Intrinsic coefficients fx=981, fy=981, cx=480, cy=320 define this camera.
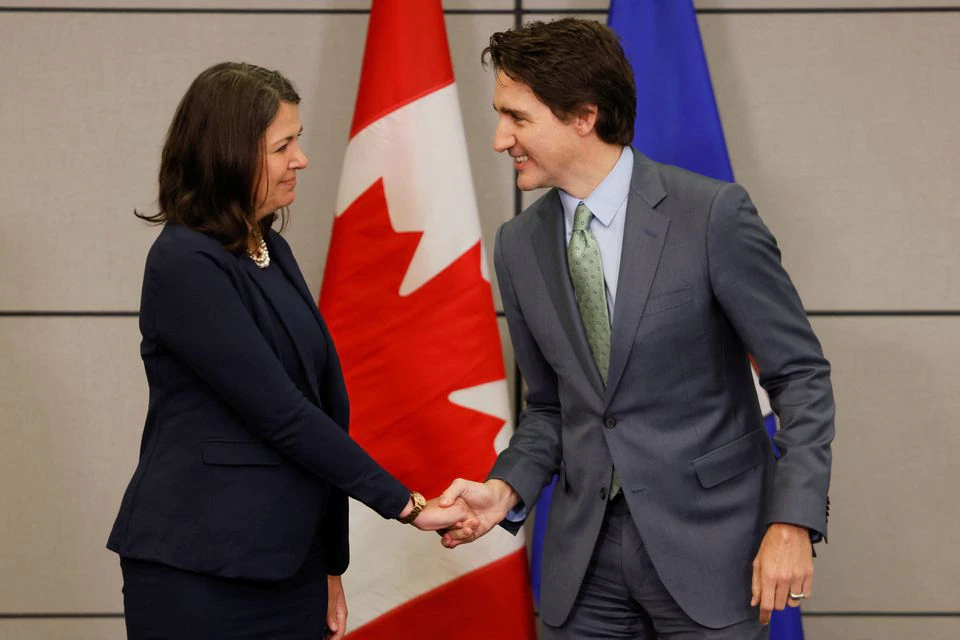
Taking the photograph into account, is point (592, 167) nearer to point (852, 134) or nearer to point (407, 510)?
point (407, 510)

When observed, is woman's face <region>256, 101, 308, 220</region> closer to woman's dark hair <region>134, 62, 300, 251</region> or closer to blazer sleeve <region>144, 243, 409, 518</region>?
woman's dark hair <region>134, 62, 300, 251</region>

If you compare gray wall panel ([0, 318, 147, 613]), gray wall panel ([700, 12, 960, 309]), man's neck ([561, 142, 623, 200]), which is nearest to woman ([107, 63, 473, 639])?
man's neck ([561, 142, 623, 200])

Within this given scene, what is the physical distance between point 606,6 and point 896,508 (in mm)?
1551

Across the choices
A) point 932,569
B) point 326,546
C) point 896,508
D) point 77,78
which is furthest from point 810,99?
point 77,78

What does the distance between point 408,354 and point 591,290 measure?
79 cm

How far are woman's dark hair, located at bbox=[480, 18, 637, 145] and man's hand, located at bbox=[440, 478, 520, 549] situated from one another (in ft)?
2.07

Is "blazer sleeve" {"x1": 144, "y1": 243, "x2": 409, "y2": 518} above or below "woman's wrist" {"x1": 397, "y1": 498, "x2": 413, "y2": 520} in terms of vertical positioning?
above

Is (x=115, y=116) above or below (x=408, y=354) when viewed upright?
above

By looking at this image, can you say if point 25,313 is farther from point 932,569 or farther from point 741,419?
point 932,569

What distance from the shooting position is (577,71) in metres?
1.60

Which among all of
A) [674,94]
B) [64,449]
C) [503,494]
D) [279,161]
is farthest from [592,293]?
[64,449]

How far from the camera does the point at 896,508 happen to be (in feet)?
8.66

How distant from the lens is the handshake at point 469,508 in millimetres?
1723

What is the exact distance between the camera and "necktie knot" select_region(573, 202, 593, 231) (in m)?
1.62
